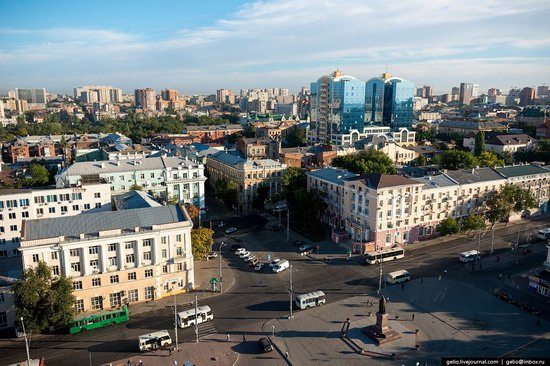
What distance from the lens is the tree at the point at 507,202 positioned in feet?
249

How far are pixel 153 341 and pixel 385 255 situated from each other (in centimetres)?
3607

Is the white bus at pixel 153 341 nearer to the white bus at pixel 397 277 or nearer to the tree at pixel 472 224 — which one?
the white bus at pixel 397 277

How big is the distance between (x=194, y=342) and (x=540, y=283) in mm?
43015

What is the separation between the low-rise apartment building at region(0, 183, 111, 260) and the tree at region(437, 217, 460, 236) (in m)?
55.9

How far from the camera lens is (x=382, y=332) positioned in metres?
42.8

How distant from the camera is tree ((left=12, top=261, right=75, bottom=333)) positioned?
42.1 meters

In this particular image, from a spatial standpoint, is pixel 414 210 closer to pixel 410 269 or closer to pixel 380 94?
pixel 410 269

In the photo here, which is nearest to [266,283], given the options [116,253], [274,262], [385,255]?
[274,262]

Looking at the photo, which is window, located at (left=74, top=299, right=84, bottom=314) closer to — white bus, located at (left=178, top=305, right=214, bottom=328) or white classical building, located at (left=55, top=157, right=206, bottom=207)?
white bus, located at (left=178, top=305, right=214, bottom=328)

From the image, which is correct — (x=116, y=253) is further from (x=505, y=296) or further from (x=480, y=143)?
(x=480, y=143)

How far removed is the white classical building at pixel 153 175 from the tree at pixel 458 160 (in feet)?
209

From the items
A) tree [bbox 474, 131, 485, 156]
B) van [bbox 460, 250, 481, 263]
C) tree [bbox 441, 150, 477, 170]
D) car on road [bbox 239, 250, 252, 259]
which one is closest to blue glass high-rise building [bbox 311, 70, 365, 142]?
tree [bbox 474, 131, 485, 156]

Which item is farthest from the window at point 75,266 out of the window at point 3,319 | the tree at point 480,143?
the tree at point 480,143

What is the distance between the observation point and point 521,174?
84938 mm
